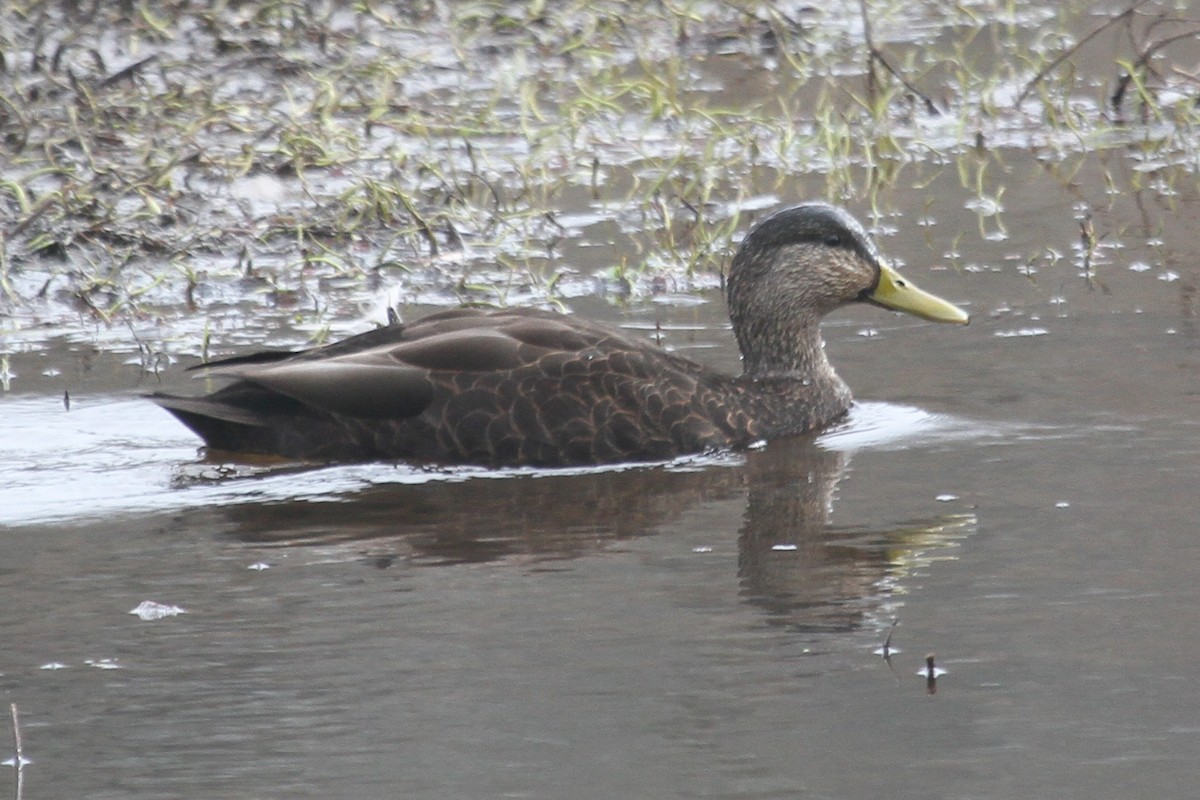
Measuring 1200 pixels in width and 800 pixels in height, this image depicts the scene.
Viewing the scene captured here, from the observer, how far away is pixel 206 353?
8.59m

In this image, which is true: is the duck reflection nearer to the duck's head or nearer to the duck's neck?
the duck's neck

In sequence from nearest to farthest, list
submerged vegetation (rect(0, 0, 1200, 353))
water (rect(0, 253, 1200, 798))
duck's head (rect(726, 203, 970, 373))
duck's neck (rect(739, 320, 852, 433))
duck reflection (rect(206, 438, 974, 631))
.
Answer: water (rect(0, 253, 1200, 798)), duck reflection (rect(206, 438, 974, 631)), duck's neck (rect(739, 320, 852, 433)), duck's head (rect(726, 203, 970, 373)), submerged vegetation (rect(0, 0, 1200, 353))

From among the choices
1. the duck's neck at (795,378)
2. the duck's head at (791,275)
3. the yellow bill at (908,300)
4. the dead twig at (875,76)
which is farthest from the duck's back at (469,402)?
the dead twig at (875,76)

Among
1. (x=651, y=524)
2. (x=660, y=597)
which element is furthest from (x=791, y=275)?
(x=660, y=597)

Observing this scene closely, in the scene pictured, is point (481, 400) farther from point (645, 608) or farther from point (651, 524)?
point (645, 608)

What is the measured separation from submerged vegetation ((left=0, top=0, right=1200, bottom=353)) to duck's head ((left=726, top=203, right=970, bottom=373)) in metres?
1.44

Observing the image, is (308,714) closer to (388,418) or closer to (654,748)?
(654,748)

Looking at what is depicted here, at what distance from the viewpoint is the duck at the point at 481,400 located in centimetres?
725

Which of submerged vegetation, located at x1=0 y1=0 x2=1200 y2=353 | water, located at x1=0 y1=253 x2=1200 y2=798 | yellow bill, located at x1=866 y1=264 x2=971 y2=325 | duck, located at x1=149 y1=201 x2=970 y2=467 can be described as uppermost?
submerged vegetation, located at x1=0 y1=0 x2=1200 y2=353

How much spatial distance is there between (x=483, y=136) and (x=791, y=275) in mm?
4381

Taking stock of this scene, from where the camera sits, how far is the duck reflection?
5.81 metres

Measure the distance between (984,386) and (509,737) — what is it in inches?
145

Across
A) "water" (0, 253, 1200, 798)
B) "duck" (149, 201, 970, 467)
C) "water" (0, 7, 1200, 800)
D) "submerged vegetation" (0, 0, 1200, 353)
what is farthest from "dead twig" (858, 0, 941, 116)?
"duck" (149, 201, 970, 467)

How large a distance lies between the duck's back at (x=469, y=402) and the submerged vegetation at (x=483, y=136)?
1498 millimetres
